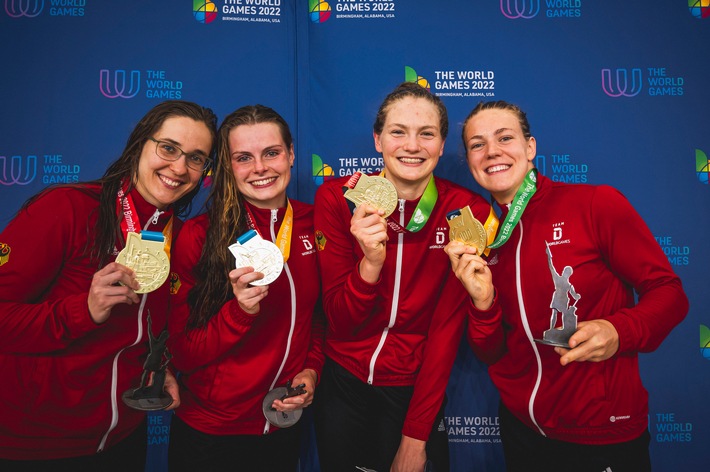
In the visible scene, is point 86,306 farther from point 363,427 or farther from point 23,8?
point 23,8

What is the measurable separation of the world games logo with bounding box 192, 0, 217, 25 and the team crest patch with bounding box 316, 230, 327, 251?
1731mm

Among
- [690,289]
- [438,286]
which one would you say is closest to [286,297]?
[438,286]

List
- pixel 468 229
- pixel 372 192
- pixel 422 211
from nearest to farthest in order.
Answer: pixel 468 229 < pixel 372 192 < pixel 422 211

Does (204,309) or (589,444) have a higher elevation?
(204,309)

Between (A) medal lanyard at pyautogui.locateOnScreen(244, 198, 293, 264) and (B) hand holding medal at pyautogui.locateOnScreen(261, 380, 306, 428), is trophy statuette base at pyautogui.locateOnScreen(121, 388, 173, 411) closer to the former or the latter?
(B) hand holding medal at pyautogui.locateOnScreen(261, 380, 306, 428)

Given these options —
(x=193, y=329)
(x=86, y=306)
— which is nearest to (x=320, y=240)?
(x=193, y=329)

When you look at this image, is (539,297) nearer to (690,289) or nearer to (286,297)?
(286,297)

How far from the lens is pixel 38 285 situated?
170 centimetres

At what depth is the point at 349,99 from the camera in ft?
9.20

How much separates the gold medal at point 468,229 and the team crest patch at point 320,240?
0.61 metres

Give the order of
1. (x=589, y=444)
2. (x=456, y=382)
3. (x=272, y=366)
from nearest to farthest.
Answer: (x=589, y=444), (x=272, y=366), (x=456, y=382)

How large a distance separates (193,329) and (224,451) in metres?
0.56

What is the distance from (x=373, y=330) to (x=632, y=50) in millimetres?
2573

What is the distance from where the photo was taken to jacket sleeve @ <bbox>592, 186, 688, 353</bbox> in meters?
1.66
